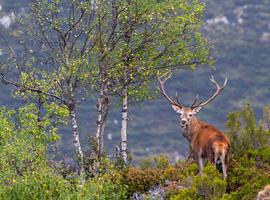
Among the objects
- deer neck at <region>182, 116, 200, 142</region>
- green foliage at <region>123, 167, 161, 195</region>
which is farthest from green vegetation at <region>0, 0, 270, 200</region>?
deer neck at <region>182, 116, 200, 142</region>

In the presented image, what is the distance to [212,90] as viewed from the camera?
536 feet

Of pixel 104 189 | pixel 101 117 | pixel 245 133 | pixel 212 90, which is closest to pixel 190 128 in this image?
pixel 245 133

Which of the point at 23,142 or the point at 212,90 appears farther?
the point at 212,90

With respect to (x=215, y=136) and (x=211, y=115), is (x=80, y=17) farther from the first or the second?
(x=211, y=115)

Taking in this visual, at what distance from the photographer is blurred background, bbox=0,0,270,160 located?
5930 inches

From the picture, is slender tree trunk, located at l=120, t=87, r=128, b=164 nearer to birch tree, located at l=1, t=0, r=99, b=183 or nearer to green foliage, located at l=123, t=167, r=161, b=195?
birch tree, located at l=1, t=0, r=99, b=183

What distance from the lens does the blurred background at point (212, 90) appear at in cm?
15062

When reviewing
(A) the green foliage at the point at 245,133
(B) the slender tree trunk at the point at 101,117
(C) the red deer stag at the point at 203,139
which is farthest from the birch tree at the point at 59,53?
(A) the green foliage at the point at 245,133

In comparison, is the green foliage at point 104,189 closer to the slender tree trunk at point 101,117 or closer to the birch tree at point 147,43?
the slender tree trunk at point 101,117

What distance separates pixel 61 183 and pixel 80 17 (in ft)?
29.3

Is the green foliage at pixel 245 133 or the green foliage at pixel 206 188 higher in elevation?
the green foliage at pixel 245 133

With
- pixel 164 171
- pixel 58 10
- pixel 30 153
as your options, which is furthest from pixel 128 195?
pixel 58 10

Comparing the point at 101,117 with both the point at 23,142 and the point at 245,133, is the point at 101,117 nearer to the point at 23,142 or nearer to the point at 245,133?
the point at 23,142

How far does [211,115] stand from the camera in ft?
518
